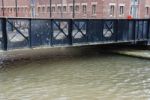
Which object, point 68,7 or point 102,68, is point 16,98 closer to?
point 102,68

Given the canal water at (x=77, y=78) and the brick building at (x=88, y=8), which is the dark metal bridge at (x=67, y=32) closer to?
the canal water at (x=77, y=78)

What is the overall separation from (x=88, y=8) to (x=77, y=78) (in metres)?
29.3

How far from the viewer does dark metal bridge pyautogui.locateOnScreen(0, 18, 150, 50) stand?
17062mm

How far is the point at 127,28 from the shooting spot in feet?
81.3

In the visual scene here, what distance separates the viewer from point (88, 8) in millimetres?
44781

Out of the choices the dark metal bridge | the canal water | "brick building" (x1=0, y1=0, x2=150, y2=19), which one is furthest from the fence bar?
"brick building" (x1=0, y1=0, x2=150, y2=19)

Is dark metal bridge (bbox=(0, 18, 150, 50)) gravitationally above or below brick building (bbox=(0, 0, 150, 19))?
below

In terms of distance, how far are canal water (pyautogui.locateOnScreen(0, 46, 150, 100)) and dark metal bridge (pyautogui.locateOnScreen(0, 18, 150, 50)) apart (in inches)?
52.4

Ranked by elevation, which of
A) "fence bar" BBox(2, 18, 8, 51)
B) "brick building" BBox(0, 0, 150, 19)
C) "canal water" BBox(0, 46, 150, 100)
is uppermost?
"brick building" BBox(0, 0, 150, 19)

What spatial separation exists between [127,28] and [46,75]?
9774mm

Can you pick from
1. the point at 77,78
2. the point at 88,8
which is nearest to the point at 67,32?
the point at 77,78

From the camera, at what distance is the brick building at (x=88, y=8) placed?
43.7 metres

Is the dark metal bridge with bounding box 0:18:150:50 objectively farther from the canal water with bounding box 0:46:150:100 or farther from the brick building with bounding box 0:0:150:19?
the brick building with bounding box 0:0:150:19

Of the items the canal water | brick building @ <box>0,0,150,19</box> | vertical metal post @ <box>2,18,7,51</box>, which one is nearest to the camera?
the canal water
